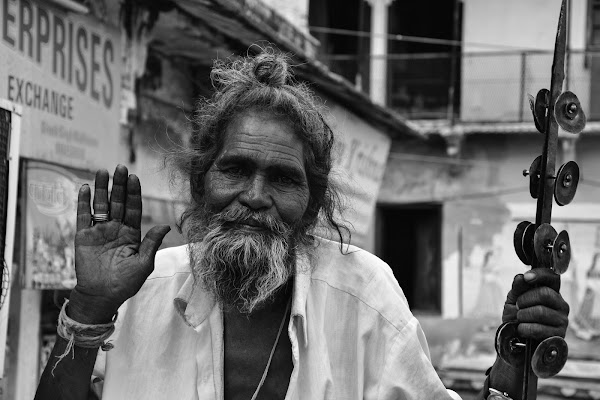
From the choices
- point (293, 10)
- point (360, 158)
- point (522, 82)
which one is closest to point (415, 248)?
point (522, 82)

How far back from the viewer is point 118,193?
2281 millimetres

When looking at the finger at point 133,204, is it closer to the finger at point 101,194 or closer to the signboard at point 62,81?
the finger at point 101,194

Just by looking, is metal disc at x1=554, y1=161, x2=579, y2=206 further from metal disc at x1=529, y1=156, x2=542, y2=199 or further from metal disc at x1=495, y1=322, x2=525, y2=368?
metal disc at x1=495, y1=322, x2=525, y2=368

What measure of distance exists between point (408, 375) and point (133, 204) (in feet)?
2.71

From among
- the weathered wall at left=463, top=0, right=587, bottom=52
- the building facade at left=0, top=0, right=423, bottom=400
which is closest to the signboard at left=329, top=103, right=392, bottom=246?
the building facade at left=0, top=0, right=423, bottom=400

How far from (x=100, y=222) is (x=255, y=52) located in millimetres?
3853

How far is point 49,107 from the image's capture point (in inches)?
158

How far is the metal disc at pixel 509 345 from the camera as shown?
2.17m

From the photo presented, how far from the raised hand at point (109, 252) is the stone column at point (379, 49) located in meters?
12.2

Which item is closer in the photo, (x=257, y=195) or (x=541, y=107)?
(x=541, y=107)

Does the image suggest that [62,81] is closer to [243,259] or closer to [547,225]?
[243,259]

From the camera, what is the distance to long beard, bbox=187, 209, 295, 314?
2418 millimetres

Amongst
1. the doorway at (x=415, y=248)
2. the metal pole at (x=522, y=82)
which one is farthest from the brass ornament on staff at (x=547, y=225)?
the doorway at (x=415, y=248)

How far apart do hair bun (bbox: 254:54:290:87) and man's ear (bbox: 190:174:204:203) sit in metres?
0.35
